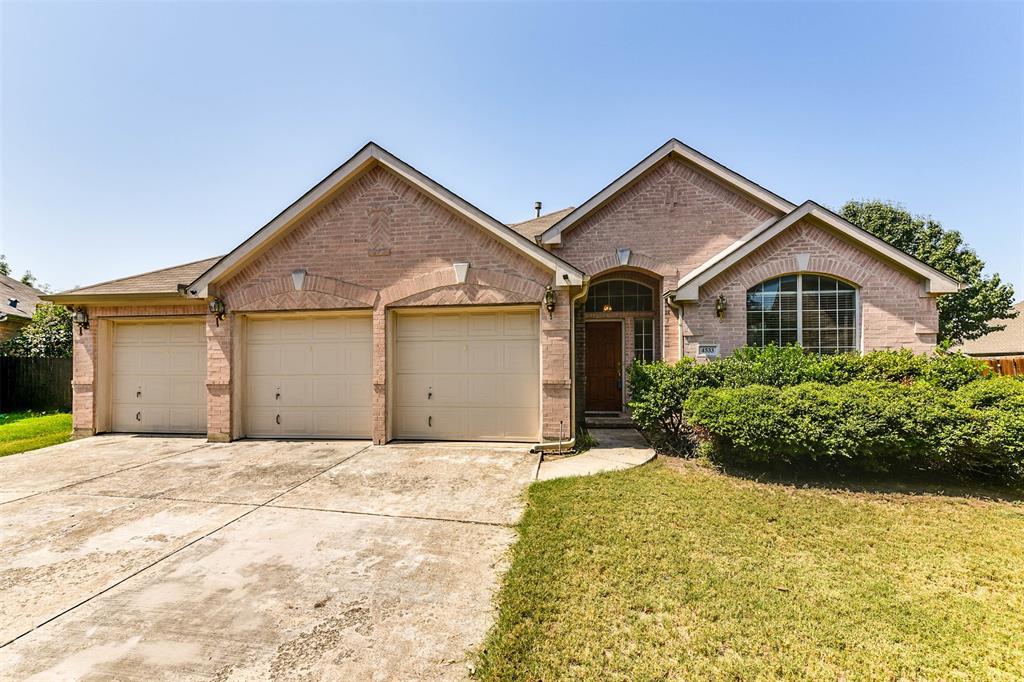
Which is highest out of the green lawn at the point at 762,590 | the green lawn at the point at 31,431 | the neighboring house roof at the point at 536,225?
the neighboring house roof at the point at 536,225

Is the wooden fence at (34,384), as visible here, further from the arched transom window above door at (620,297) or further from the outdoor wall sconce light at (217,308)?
the arched transom window above door at (620,297)

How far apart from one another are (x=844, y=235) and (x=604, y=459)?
22.6 feet

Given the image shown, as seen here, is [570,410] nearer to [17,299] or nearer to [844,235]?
[844,235]

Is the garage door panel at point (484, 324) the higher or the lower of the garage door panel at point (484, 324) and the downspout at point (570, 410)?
the higher

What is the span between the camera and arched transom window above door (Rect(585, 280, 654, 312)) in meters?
11.5

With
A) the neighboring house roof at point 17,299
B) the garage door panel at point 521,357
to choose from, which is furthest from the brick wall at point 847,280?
the neighboring house roof at point 17,299

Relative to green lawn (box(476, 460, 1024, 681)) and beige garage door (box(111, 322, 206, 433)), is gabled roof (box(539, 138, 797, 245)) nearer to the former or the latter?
green lawn (box(476, 460, 1024, 681))

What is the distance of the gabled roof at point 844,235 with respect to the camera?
862cm

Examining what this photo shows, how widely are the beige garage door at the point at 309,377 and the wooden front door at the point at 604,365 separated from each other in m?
5.83

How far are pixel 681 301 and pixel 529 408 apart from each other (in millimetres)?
4073

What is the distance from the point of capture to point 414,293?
8305 millimetres

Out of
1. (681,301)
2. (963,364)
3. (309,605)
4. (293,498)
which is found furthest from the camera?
(681,301)

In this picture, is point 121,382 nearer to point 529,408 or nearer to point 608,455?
point 529,408

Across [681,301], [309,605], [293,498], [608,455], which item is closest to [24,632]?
[309,605]
